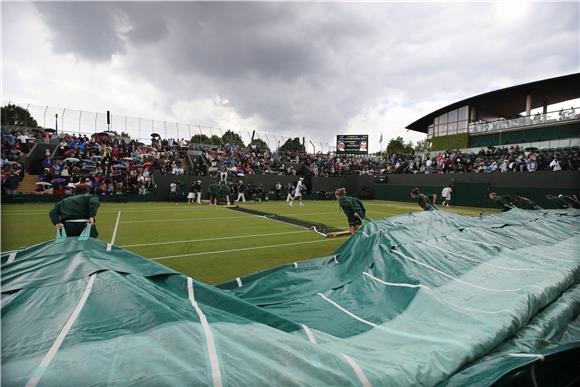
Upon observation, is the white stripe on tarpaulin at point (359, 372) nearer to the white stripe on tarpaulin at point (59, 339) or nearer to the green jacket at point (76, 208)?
the white stripe on tarpaulin at point (59, 339)

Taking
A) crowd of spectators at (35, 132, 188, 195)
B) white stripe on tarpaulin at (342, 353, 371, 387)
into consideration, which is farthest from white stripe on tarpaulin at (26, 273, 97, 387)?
crowd of spectators at (35, 132, 188, 195)

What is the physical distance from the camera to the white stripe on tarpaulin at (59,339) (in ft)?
4.21

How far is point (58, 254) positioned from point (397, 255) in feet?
15.0

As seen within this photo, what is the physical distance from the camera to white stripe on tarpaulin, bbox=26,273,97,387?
1.28m

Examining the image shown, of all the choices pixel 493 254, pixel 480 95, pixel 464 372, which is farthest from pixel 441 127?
pixel 464 372

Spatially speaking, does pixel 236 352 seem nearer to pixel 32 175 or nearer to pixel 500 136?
pixel 32 175

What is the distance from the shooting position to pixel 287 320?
2531mm

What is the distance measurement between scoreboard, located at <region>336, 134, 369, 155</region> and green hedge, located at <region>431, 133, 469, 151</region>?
30.1 ft

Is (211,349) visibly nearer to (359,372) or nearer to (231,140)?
(359,372)

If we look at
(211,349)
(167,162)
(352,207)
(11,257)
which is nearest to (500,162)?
(352,207)

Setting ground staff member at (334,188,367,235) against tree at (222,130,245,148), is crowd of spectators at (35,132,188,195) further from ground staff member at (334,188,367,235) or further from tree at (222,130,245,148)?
ground staff member at (334,188,367,235)

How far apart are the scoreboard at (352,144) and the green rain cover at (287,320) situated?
125 ft

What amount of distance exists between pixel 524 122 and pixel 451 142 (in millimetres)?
7896

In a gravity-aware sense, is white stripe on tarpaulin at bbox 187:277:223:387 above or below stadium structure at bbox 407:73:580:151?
below
